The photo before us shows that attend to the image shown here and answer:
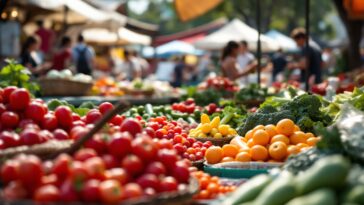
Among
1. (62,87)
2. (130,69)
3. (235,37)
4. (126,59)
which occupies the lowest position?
(62,87)

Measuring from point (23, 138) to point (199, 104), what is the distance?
25.1 feet

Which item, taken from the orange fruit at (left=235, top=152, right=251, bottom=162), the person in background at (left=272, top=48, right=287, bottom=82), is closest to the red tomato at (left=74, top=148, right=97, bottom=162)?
the orange fruit at (left=235, top=152, right=251, bottom=162)

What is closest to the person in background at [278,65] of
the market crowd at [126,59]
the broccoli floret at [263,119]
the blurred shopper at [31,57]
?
the market crowd at [126,59]

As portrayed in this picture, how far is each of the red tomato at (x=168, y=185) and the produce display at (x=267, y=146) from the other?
1.62 meters

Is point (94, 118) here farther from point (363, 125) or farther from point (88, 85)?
point (88, 85)

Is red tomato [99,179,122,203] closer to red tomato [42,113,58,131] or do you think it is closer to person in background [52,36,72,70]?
red tomato [42,113,58,131]

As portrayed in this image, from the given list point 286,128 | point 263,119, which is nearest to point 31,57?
point 263,119

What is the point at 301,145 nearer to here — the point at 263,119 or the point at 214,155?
the point at 214,155

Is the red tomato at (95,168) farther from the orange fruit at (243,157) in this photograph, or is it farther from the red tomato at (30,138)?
the orange fruit at (243,157)

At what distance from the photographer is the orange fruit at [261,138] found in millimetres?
5398

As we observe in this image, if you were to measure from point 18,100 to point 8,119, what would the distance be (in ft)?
0.61

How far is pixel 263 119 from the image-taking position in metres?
A: 6.38

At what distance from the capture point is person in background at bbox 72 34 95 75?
49.6 ft

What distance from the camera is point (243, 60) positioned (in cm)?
1727
